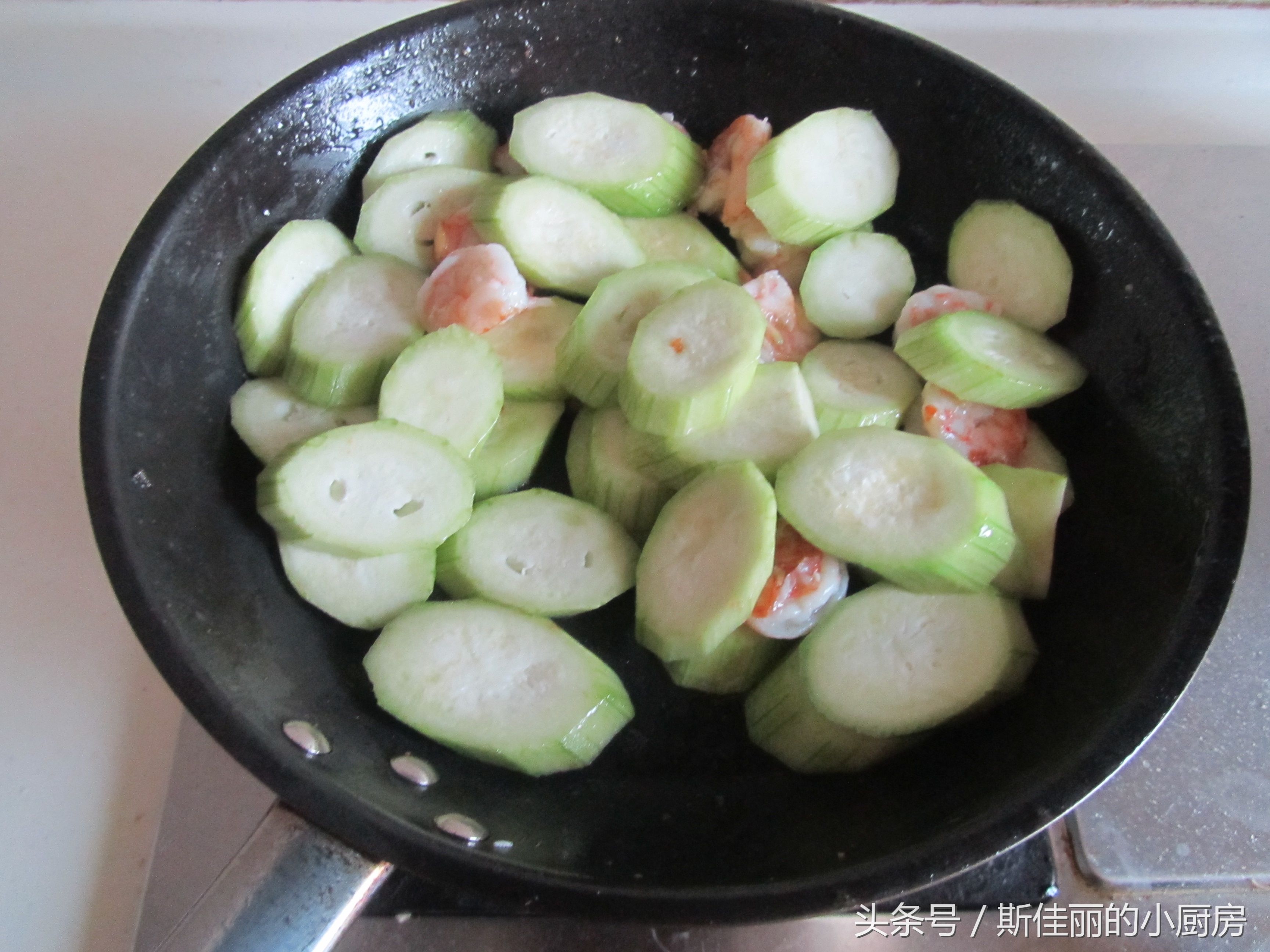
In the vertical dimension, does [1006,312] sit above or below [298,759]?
above

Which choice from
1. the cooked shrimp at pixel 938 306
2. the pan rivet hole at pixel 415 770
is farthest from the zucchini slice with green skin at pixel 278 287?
the cooked shrimp at pixel 938 306

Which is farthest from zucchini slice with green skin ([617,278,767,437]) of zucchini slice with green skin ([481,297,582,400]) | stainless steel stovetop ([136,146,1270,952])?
stainless steel stovetop ([136,146,1270,952])

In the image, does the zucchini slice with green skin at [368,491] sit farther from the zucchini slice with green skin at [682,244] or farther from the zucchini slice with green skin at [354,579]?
the zucchini slice with green skin at [682,244]

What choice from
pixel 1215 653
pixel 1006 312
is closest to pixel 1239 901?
pixel 1215 653

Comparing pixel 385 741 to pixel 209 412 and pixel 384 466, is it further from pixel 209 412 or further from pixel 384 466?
pixel 209 412

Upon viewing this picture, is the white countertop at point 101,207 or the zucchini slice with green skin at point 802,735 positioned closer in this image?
the zucchini slice with green skin at point 802,735

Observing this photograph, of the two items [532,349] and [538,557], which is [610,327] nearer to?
[532,349]

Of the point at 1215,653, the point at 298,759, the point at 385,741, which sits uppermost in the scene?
the point at 298,759
